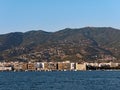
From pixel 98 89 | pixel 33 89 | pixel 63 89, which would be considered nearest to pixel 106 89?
pixel 98 89

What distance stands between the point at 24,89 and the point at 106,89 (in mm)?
22206

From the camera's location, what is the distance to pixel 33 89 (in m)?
131

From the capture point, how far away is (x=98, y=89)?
12681 centimetres

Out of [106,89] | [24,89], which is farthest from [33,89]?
[106,89]

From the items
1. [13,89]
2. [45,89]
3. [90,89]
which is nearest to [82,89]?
[90,89]

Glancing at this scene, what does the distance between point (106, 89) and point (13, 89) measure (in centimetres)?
2546

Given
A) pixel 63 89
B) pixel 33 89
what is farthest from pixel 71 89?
pixel 33 89

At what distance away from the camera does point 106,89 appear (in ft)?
414

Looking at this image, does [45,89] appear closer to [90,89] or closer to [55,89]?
[55,89]

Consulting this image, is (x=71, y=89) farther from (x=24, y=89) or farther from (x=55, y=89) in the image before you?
(x=24, y=89)

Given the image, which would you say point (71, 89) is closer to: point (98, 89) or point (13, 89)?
point (98, 89)

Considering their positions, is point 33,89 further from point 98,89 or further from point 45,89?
point 98,89

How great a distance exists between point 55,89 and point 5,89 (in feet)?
45.9

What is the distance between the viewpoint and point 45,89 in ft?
427
